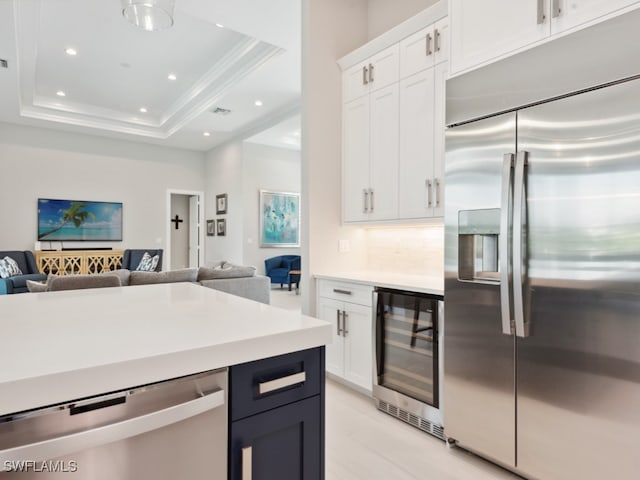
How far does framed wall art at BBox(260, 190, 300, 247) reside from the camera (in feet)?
Result: 27.9

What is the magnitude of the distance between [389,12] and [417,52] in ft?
3.20

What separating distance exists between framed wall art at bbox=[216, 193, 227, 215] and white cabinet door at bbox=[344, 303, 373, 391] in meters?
6.52

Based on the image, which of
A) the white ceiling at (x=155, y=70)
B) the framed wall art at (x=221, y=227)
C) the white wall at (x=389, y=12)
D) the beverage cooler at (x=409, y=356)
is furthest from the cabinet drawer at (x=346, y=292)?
the framed wall art at (x=221, y=227)

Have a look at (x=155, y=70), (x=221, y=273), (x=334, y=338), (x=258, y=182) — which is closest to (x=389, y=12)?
(x=334, y=338)

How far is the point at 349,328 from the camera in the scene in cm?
291

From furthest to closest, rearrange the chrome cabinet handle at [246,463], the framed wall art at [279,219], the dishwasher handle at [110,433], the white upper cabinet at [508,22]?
the framed wall art at [279,219]
the white upper cabinet at [508,22]
the chrome cabinet handle at [246,463]
the dishwasher handle at [110,433]

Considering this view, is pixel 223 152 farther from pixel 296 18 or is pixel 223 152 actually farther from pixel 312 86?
pixel 312 86

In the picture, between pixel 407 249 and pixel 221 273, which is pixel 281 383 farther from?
pixel 221 273

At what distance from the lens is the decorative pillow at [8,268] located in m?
6.00

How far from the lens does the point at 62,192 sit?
792cm

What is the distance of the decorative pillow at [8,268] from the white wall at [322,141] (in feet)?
18.2

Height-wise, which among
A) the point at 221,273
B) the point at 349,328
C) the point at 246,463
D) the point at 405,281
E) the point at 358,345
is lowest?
the point at 358,345

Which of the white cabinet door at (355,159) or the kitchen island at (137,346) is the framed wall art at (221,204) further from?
the kitchen island at (137,346)

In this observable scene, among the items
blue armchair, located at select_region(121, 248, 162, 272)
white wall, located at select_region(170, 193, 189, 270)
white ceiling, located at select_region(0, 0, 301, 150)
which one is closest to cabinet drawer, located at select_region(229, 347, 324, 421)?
white ceiling, located at select_region(0, 0, 301, 150)
